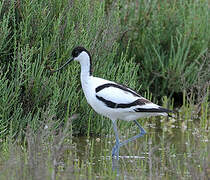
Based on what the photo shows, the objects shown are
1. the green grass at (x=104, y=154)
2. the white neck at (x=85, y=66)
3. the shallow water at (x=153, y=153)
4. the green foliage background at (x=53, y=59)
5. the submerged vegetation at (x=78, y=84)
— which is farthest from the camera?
the green foliage background at (x=53, y=59)

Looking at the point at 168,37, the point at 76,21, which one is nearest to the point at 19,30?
the point at 76,21

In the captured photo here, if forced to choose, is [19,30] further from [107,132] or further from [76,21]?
[107,132]

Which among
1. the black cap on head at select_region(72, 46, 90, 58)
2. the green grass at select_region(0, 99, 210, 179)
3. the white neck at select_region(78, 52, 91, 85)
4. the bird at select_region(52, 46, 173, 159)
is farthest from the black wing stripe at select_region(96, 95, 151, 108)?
the black cap on head at select_region(72, 46, 90, 58)

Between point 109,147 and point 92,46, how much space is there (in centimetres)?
121

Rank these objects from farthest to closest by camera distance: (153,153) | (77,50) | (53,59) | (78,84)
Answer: (78,84) → (53,59) → (153,153) → (77,50)

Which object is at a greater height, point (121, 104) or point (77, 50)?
point (77, 50)

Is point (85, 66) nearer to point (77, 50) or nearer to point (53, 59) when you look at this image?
point (77, 50)

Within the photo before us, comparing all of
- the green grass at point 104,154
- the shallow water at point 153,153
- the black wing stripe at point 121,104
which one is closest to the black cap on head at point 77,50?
the black wing stripe at point 121,104

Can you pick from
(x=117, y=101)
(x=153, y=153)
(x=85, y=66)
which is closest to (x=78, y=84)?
(x=85, y=66)

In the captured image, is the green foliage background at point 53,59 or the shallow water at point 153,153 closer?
the shallow water at point 153,153

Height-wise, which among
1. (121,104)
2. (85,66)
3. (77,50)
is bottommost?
(121,104)

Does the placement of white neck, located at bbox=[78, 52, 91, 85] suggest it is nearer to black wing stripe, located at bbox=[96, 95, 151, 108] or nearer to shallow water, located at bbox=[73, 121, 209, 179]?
black wing stripe, located at bbox=[96, 95, 151, 108]

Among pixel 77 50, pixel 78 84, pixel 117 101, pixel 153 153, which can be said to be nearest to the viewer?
pixel 117 101

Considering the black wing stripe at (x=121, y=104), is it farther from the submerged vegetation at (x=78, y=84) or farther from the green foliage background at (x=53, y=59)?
the green foliage background at (x=53, y=59)
